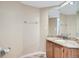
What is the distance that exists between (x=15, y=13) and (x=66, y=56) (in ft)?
2.78

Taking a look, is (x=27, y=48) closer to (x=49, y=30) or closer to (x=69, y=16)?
(x=49, y=30)

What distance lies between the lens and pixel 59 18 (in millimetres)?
2039

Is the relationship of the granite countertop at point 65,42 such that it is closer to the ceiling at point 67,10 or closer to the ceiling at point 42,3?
the ceiling at point 67,10

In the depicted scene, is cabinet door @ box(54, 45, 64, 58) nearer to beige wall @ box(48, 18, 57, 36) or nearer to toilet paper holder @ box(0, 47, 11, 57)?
beige wall @ box(48, 18, 57, 36)

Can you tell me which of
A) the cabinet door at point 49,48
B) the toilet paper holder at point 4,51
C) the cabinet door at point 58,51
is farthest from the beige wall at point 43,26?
the toilet paper holder at point 4,51

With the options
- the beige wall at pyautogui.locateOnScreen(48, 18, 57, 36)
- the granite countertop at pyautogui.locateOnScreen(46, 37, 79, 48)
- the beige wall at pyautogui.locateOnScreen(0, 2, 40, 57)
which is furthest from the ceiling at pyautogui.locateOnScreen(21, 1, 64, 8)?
the granite countertop at pyautogui.locateOnScreen(46, 37, 79, 48)

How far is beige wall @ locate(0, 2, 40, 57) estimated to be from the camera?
6.56ft

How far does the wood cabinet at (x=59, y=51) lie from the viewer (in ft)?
6.48

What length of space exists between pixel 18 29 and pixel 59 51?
0.60 metres

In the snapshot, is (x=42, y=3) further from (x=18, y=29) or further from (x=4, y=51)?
(x=4, y=51)

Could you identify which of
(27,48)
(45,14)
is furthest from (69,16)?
(27,48)

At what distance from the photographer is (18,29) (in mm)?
2043

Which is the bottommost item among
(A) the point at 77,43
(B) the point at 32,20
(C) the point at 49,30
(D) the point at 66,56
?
(D) the point at 66,56

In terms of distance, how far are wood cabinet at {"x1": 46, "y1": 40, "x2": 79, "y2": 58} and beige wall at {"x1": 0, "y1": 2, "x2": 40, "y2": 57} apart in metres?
0.16
